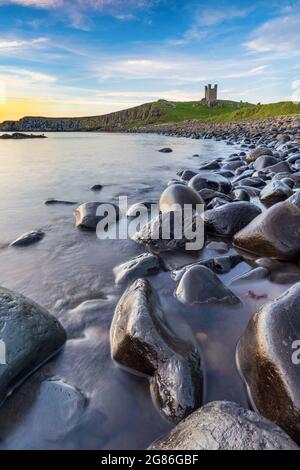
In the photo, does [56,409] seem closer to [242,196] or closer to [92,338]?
[92,338]

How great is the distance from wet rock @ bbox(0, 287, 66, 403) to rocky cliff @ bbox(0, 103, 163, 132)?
118707 millimetres

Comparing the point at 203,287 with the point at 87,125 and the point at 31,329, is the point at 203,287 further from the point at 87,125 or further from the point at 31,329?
the point at 87,125

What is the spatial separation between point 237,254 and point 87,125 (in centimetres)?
12952

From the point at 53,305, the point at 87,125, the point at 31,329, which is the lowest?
the point at 53,305

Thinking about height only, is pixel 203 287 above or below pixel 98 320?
above

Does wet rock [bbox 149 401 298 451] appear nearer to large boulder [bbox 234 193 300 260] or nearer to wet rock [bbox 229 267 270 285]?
wet rock [bbox 229 267 270 285]

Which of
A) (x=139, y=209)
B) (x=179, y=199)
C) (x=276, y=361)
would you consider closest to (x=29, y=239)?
(x=139, y=209)

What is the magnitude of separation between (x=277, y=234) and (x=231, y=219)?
0.94 meters

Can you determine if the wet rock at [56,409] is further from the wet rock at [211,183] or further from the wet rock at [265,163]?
the wet rock at [265,163]

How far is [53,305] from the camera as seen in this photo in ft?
10.1

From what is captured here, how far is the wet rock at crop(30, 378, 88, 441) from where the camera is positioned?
1807 mm

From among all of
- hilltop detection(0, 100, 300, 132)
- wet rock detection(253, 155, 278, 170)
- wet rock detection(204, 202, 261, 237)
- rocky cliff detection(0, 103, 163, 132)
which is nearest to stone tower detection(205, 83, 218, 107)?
hilltop detection(0, 100, 300, 132)

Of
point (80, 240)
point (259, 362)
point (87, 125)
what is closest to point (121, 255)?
point (80, 240)

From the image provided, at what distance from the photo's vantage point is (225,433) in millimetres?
1502
